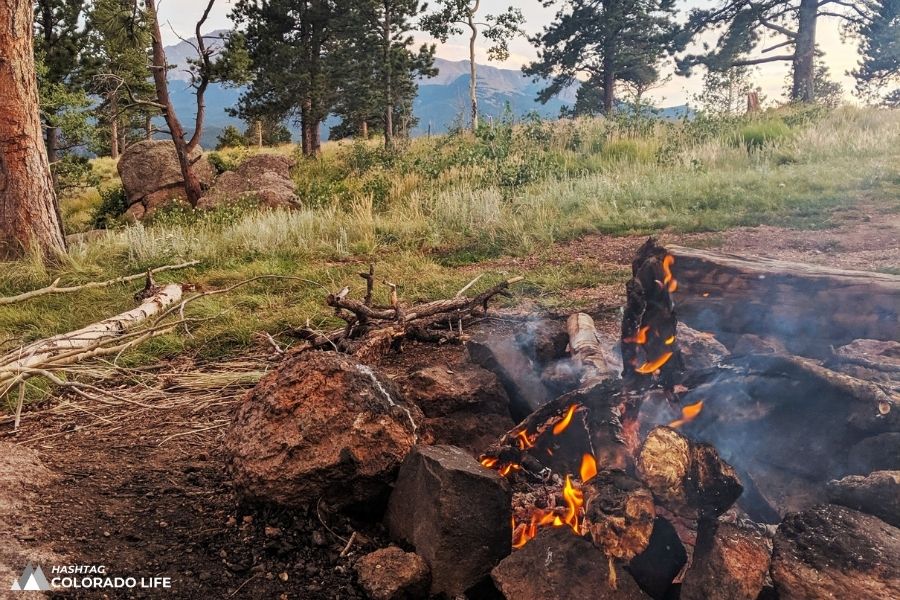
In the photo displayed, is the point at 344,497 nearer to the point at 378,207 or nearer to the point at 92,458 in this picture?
the point at 92,458

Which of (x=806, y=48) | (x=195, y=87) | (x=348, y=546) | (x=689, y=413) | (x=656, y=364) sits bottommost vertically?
(x=348, y=546)

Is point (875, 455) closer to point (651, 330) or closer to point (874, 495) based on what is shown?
point (874, 495)

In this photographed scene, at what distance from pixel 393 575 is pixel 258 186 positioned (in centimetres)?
1331

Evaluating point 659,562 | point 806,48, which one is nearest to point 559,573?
point 659,562

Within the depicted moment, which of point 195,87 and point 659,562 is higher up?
point 195,87

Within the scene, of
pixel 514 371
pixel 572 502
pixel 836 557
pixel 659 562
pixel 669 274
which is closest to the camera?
pixel 836 557

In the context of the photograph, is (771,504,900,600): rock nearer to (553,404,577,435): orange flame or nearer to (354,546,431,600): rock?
(553,404,577,435): orange flame

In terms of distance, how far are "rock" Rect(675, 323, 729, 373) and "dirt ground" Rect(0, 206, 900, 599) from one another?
172cm

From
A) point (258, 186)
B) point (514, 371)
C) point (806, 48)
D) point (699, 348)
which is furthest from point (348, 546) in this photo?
point (806, 48)

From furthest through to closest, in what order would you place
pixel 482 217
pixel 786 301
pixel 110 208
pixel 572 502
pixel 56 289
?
pixel 110 208, pixel 482 217, pixel 56 289, pixel 786 301, pixel 572 502

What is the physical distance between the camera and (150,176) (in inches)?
642

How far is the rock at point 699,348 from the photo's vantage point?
9.32ft

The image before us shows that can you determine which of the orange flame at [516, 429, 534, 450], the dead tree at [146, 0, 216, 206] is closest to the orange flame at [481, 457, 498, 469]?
the orange flame at [516, 429, 534, 450]

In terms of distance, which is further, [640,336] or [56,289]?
[56,289]
